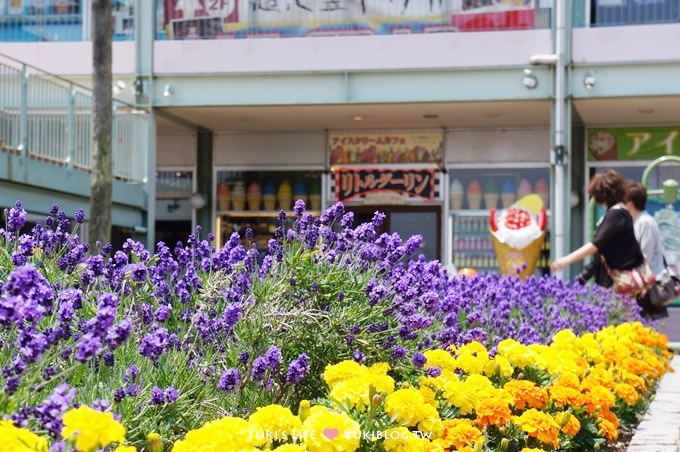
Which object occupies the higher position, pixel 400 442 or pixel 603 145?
pixel 603 145

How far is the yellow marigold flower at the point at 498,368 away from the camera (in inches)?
181

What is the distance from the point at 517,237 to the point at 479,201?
2.26 metres

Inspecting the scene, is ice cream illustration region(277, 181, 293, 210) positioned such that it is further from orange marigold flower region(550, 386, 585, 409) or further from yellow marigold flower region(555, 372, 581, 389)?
orange marigold flower region(550, 386, 585, 409)

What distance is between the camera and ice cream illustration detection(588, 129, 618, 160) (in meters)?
17.7

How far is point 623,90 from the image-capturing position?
15.2m

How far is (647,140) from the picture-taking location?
17531 mm

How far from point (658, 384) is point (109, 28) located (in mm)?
7842

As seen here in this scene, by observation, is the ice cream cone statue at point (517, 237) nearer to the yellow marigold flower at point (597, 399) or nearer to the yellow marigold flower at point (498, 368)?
the yellow marigold flower at point (597, 399)

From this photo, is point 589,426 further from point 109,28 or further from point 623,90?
point 623,90

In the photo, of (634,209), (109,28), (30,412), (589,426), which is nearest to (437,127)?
(109,28)

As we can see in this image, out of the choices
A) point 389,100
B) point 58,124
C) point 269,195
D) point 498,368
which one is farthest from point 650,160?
point 498,368

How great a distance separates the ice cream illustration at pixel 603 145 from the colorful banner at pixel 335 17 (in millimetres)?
2937

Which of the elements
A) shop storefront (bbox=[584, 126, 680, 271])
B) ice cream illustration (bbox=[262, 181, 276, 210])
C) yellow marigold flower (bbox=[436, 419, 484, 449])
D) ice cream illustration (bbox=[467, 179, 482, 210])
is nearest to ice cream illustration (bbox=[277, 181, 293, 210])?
ice cream illustration (bbox=[262, 181, 276, 210])

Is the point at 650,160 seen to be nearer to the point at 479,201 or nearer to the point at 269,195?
the point at 479,201
